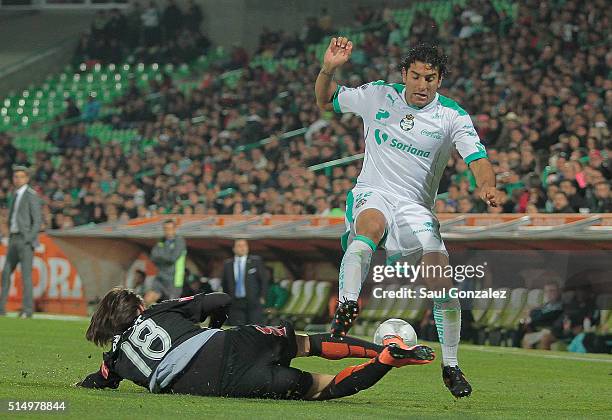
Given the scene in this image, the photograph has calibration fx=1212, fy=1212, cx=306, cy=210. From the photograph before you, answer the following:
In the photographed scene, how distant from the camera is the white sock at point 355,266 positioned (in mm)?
7441

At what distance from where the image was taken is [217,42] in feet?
110

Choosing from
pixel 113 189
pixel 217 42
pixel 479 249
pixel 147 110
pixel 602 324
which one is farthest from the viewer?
pixel 217 42

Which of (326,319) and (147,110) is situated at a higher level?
(147,110)

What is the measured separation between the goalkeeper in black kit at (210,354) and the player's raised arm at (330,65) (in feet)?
5.38

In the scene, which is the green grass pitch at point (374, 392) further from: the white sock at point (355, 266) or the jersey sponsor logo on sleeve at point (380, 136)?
the jersey sponsor logo on sleeve at point (380, 136)

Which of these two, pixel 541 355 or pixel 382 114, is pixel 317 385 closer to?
pixel 382 114

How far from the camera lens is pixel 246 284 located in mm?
16938

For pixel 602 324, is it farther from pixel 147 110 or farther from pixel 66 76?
pixel 66 76

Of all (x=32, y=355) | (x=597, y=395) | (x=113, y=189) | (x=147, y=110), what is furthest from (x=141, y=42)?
(x=597, y=395)

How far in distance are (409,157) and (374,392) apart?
5.78 ft

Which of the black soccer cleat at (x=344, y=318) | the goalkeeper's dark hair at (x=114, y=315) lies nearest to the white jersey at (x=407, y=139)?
the black soccer cleat at (x=344, y=318)

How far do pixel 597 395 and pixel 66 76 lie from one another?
90.8ft

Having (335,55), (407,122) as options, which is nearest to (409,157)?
(407,122)

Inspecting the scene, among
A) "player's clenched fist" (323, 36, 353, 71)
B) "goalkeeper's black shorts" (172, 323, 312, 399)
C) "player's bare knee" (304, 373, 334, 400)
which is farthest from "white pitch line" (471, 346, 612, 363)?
"goalkeeper's black shorts" (172, 323, 312, 399)
